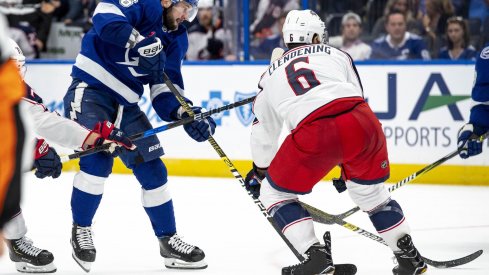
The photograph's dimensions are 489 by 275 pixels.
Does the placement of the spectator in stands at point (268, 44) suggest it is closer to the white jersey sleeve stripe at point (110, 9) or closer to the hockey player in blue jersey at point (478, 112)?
the hockey player in blue jersey at point (478, 112)

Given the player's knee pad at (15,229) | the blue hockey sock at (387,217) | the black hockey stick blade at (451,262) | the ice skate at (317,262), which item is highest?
the blue hockey sock at (387,217)

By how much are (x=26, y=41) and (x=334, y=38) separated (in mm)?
2420

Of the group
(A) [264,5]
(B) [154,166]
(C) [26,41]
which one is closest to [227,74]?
(A) [264,5]

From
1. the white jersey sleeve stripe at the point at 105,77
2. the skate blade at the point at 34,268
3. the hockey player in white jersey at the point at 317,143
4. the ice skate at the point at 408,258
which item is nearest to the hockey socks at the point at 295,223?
the hockey player in white jersey at the point at 317,143

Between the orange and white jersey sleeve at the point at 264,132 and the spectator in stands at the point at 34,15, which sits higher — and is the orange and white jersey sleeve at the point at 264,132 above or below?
above

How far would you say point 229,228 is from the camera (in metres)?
4.73

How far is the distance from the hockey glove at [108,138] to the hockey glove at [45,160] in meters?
0.12

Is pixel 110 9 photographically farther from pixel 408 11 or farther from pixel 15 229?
pixel 408 11

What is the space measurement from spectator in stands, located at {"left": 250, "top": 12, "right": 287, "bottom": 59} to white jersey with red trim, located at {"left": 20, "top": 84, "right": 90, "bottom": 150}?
336 centimetres

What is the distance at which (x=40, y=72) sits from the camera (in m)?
6.91

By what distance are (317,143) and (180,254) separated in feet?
3.20

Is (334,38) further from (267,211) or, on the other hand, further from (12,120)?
(12,120)

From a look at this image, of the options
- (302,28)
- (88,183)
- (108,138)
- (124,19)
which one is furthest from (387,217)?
(124,19)

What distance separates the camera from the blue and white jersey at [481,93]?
422 centimetres
